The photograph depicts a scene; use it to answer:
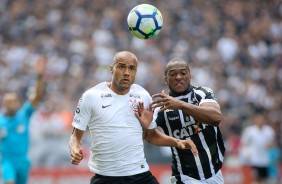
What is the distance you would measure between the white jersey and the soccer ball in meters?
1.18

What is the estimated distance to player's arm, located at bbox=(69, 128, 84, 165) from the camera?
7.35 meters

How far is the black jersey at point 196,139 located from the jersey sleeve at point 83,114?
3.78 ft

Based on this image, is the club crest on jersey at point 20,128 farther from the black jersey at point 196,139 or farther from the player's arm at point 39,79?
the black jersey at point 196,139

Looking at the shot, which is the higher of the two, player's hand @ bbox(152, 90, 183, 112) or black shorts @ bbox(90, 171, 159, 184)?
player's hand @ bbox(152, 90, 183, 112)

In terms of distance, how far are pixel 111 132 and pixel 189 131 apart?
110 cm

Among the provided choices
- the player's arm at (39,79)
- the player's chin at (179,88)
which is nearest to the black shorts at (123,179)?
the player's chin at (179,88)

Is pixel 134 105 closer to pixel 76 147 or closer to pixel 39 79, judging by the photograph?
pixel 76 147

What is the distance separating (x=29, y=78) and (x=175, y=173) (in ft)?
39.6

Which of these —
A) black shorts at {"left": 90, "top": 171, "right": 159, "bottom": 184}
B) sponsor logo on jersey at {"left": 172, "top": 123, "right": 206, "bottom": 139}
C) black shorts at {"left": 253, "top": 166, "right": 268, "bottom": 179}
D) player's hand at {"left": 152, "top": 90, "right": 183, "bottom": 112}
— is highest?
player's hand at {"left": 152, "top": 90, "right": 183, "bottom": 112}

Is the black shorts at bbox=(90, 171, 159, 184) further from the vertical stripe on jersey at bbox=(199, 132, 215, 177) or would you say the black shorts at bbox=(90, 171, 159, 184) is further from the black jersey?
the vertical stripe on jersey at bbox=(199, 132, 215, 177)

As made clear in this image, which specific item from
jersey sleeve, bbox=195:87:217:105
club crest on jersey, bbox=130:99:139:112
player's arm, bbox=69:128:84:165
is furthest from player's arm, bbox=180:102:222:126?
player's arm, bbox=69:128:84:165

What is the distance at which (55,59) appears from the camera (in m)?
20.8

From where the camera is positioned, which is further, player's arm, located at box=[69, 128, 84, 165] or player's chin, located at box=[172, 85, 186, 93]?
player's chin, located at box=[172, 85, 186, 93]

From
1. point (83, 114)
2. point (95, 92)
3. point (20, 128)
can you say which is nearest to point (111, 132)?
point (83, 114)
